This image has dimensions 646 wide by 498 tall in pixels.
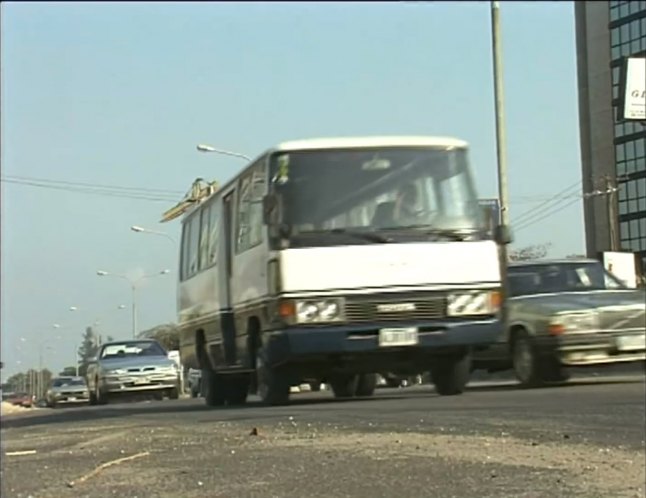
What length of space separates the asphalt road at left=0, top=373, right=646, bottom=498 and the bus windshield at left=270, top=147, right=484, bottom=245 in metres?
2.82

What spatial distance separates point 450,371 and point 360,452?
3322 mm

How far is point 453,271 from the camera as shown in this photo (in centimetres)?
431

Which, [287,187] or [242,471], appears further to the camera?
[242,471]

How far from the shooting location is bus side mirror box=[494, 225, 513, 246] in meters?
4.57

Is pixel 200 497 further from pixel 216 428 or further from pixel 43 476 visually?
pixel 216 428

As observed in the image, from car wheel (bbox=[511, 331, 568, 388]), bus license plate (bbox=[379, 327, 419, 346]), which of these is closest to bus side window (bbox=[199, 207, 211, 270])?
bus license plate (bbox=[379, 327, 419, 346])

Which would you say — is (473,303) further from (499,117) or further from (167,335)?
→ (167,335)

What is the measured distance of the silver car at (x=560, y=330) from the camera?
5.99 meters

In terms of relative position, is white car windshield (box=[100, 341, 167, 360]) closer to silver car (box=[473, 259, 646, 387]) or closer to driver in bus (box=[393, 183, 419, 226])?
silver car (box=[473, 259, 646, 387])

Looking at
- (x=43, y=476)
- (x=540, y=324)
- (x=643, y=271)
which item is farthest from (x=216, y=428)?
(x=643, y=271)

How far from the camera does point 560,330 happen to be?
23.2 ft

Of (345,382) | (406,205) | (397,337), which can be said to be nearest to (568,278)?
(345,382)

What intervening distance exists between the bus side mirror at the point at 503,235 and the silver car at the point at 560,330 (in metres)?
0.41

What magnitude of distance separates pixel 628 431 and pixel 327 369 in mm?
5615
